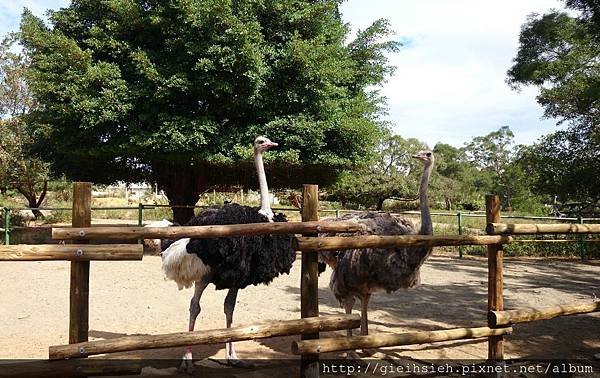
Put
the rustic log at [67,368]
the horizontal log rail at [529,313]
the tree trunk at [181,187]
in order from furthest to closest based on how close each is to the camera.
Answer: the tree trunk at [181,187] < the horizontal log rail at [529,313] < the rustic log at [67,368]

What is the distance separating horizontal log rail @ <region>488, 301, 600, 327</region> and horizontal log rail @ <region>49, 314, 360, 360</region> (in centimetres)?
122

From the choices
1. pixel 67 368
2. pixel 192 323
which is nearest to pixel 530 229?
pixel 192 323

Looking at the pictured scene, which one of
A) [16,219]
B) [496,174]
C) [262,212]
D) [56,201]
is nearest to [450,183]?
[496,174]

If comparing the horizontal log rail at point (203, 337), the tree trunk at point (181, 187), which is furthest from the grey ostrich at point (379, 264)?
the tree trunk at point (181, 187)

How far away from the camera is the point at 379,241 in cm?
364

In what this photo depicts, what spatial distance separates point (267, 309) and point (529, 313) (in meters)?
3.41

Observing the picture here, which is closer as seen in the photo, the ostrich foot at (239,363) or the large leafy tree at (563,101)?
the ostrich foot at (239,363)

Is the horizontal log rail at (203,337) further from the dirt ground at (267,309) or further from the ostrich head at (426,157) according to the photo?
the ostrich head at (426,157)

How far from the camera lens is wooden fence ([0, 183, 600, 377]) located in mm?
2977

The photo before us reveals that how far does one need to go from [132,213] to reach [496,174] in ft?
130

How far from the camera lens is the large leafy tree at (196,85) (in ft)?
33.2

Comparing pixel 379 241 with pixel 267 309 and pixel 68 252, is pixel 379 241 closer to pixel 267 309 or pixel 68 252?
pixel 68 252

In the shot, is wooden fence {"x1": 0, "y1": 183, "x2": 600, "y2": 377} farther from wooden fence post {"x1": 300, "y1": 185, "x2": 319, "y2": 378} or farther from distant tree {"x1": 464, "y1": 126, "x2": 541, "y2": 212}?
distant tree {"x1": 464, "y1": 126, "x2": 541, "y2": 212}

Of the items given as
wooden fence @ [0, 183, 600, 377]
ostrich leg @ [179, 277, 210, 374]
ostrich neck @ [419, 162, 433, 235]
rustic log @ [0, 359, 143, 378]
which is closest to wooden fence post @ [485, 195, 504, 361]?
wooden fence @ [0, 183, 600, 377]
